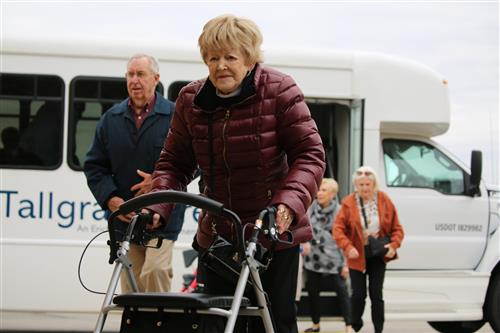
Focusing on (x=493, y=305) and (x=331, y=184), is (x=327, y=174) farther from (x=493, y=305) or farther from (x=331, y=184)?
(x=493, y=305)

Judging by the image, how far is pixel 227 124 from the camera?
432cm

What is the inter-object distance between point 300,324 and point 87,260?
2.69m

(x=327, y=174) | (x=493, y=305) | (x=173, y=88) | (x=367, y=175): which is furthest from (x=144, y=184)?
(x=493, y=305)

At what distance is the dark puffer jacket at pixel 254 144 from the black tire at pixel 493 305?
22.0ft

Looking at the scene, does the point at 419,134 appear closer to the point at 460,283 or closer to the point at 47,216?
the point at 460,283

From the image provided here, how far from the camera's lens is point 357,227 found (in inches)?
380

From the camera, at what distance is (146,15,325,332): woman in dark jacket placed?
4254 millimetres

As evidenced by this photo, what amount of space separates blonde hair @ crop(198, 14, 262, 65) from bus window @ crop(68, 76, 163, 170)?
622cm

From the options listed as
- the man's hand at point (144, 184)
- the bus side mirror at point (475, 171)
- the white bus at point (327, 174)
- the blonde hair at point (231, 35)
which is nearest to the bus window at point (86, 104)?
the white bus at point (327, 174)

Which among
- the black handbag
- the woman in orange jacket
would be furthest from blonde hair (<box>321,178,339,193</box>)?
the black handbag

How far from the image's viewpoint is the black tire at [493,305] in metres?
10.6

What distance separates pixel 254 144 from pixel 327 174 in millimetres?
6904

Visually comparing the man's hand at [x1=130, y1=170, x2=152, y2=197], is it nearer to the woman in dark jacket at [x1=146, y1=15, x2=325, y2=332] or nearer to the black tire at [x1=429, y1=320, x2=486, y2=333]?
the woman in dark jacket at [x1=146, y1=15, x2=325, y2=332]

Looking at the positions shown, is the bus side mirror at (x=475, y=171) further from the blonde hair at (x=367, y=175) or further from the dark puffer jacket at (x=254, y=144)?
the dark puffer jacket at (x=254, y=144)
